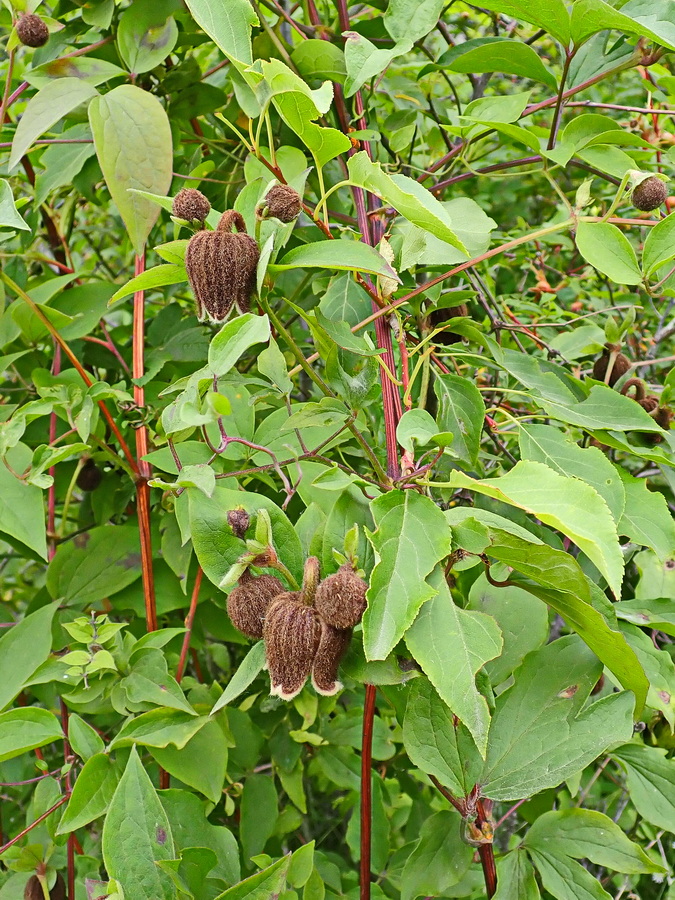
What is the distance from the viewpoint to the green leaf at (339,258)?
0.54 metres

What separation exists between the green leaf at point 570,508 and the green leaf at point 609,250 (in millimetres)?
281

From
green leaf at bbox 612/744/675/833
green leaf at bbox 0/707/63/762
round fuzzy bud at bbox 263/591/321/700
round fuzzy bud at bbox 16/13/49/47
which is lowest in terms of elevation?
green leaf at bbox 612/744/675/833

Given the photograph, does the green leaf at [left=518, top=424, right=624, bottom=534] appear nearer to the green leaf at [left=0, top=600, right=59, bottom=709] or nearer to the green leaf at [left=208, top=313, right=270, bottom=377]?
the green leaf at [left=208, top=313, right=270, bottom=377]

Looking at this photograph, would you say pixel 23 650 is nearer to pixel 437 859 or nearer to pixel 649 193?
pixel 437 859

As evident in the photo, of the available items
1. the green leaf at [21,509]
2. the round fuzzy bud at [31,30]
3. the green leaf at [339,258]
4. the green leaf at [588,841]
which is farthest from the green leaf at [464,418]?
the round fuzzy bud at [31,30]

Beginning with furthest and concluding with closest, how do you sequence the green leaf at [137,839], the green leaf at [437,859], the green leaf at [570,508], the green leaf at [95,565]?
the green leaf at [95,565], the green leaf at [437,859], the green leaf at [137,839], the green leaf at [570,508]

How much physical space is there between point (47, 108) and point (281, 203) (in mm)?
435

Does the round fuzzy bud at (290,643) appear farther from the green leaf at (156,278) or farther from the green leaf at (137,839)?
the green leaf at (156,278)

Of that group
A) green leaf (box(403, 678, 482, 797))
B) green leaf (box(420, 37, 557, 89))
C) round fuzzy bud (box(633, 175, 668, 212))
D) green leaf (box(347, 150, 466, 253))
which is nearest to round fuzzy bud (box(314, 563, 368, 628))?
green leaf (box(403, 678, 482, 797))

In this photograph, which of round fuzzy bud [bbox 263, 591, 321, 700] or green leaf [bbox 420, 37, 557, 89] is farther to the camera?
green leaf [bbox 420, 37, 557, 89]

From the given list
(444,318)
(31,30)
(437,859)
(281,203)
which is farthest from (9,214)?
(437,859)

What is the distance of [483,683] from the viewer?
58cm

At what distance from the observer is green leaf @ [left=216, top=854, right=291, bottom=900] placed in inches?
22.3

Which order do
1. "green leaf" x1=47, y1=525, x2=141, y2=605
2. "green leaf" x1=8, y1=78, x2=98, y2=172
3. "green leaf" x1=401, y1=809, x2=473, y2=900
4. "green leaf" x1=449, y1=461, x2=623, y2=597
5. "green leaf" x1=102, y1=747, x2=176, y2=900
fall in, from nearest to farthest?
"green leaf" x1=449, y1=461, x2=623, y2=597, "green leaf" x1=102, y1=747, x2=176, y2=900, "green leaf" x1=401, y1=809, x2=473, y2=900, "green leaf" x1=8, y1=78, x2=98, y2=172, "green leaf" x1=47, y1=525, x2=141, y2=605
